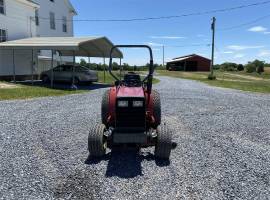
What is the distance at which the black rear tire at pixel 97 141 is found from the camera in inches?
244

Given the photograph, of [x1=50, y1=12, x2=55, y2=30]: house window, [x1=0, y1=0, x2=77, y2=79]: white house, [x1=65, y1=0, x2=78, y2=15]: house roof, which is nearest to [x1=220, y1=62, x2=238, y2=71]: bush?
[x1=65, y1=0, x2=78, y2=15]: house roof

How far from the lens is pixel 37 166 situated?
19.6 ft

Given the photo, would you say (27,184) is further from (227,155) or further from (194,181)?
(227,155)

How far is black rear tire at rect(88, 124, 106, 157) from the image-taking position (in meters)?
6.20

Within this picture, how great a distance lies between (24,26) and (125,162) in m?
24.2

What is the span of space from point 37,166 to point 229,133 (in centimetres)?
532

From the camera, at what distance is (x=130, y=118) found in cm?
619

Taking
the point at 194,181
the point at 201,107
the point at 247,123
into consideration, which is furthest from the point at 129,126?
the point at 201,107

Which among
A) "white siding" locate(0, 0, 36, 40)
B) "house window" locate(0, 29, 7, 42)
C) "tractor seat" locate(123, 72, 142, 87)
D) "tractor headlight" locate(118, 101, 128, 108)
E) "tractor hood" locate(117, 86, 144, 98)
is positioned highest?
"white siding" locate(0, 0, 36, 40)

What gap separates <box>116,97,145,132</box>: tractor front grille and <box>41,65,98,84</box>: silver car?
62.8 ft

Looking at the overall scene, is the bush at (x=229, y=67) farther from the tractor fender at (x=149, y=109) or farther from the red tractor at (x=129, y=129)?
the red tractor at (x=129, y=129)

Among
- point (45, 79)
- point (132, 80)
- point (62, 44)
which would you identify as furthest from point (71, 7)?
point (132, 80)

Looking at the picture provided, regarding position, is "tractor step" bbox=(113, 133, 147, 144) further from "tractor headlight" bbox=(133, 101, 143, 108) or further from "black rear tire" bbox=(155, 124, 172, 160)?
"tractor headlight" bbox=(133, 101, 143, 108)

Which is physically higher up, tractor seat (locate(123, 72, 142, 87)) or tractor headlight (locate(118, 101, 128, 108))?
tractor seat (locate(123, 72, 142, 87))
